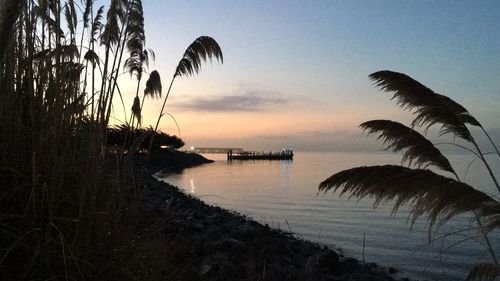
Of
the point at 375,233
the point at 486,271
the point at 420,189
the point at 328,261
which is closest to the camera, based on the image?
the point at 420,189

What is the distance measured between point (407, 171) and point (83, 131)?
2.90 meters

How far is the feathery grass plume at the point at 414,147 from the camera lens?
13.1ft

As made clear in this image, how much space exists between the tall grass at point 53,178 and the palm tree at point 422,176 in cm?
185

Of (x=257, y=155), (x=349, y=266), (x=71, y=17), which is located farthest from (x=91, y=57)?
(x=257, y=155)

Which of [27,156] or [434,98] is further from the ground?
[434,98]

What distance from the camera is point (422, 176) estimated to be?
9.77 ft

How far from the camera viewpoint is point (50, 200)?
130 inches

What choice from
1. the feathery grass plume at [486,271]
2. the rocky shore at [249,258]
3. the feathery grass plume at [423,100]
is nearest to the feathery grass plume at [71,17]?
the rocky shore at [249,258]

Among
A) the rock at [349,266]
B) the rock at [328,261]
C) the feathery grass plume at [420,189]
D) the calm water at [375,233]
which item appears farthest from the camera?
the calm water at [375,233]

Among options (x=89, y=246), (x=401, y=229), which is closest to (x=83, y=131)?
(x=89, y=246)

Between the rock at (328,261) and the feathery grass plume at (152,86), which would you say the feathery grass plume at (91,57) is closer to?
the feathery grass plume at (152,86)

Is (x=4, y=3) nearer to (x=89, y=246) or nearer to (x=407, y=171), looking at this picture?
(x=89, y=246)

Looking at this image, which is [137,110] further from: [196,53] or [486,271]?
[486,271]

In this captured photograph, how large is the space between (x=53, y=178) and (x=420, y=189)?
8.81 feet
